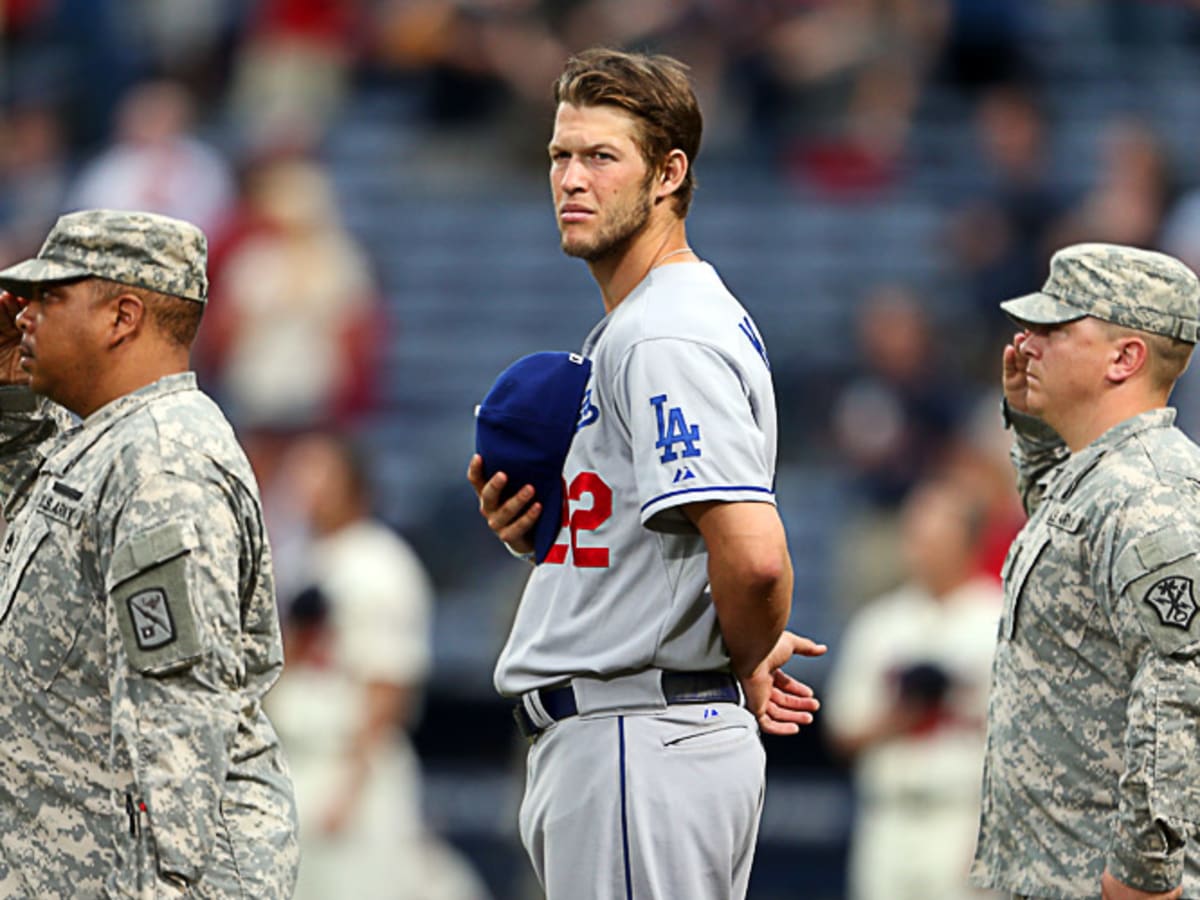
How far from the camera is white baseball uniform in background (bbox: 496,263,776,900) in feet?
14.2

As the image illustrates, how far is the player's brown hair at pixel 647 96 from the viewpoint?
4.58m

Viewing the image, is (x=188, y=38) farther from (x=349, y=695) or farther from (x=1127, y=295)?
(x=1127, y=295)

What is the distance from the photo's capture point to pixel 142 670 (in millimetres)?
4047

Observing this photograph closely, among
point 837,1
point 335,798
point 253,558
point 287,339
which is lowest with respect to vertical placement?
point 335,798

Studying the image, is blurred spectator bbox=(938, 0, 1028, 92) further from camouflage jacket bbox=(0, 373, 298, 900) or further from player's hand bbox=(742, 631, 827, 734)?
camouflage jacket bbox=(0, 373, 298, 900)

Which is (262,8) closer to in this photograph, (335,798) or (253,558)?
(335,798)

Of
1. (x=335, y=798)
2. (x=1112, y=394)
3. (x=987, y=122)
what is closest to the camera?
(x=1112, y=394)

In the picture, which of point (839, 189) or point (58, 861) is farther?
point (839, 189)

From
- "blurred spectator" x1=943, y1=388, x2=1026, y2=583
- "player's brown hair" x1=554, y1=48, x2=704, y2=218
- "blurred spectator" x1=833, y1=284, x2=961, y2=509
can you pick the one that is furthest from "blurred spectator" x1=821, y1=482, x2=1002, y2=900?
"player's brown hair" x1=554, y1=48, x2=704, y2=218

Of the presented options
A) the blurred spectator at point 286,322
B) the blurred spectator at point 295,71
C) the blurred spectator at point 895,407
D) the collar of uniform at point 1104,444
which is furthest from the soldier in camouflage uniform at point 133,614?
the blurred spectator at point 295,71

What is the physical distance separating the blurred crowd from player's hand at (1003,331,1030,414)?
11.0 feet

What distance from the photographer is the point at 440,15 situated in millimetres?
14633

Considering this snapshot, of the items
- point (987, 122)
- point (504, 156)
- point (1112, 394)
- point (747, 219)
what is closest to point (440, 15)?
point (504, 156)

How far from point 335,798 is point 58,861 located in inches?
176
